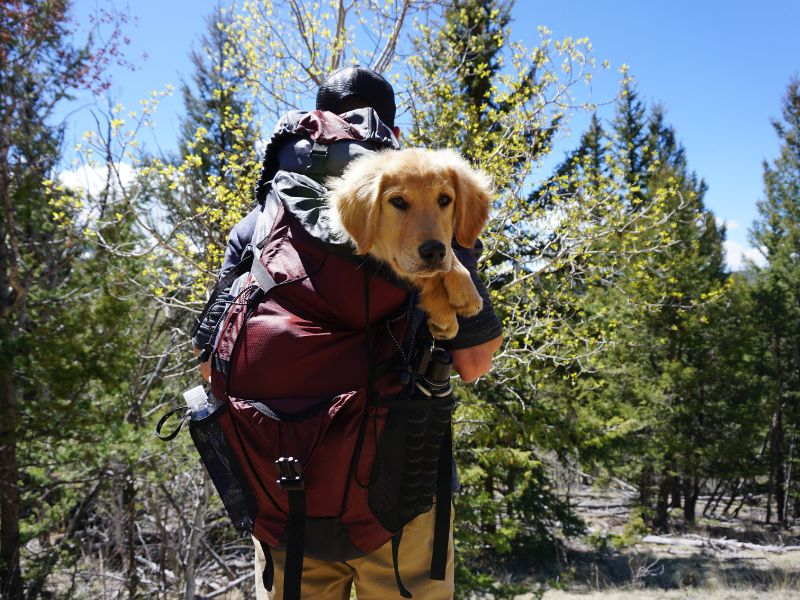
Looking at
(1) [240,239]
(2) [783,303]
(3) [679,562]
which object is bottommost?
(3) [679,562]

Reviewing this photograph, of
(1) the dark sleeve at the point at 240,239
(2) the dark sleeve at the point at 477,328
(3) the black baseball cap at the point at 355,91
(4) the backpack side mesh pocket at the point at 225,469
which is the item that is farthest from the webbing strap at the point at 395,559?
(3) the black baseball cap at the point at 355,91

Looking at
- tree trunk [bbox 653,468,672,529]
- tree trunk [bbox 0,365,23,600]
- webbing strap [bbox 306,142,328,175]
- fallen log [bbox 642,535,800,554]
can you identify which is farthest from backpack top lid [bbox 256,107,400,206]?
tree trunk [bbox 653,468,672,529]

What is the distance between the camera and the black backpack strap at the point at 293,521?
1.35 m

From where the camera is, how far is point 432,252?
4.65 feet

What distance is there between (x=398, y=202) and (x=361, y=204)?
10cm

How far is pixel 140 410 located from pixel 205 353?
871 cm

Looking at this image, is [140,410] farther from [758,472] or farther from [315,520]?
[758,472]

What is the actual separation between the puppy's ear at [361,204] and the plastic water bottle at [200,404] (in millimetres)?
534

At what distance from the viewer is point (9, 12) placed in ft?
26.8

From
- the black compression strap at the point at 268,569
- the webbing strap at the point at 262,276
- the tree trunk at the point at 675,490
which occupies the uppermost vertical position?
the webbing strap at the point at 262,276

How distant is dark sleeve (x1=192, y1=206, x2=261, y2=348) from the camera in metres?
1.72

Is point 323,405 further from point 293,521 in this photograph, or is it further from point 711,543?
point 711,543

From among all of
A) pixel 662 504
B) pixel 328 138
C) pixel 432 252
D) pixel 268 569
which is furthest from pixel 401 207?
pixel 662 504

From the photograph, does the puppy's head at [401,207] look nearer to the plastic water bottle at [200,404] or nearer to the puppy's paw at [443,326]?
the puppy's paw at [443,326]
